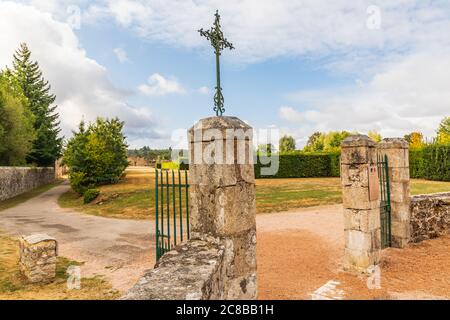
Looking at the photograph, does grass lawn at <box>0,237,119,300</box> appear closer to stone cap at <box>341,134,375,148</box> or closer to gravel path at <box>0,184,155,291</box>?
gravel path at <box>0,184,155,291</box>

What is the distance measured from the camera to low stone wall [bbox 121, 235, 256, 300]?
2564 millimetres

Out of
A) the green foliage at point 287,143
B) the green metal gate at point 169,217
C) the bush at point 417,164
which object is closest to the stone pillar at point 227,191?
the green metal gate at point 169,217

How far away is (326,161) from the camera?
31.5 m

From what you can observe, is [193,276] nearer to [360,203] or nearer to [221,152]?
[221,152]

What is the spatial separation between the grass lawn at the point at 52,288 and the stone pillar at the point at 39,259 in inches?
6.9

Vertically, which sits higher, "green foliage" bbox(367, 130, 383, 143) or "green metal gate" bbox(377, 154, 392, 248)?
"green foliage" bbox(367, 130, 383, 143)

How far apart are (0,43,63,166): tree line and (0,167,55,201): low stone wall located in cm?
145

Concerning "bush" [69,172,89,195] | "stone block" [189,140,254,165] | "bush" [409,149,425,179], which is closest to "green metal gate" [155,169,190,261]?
"stone block" [189,140,254,165]

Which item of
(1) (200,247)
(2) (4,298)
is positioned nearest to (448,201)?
(1) (200,247)

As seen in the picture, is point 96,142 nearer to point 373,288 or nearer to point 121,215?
point 121,215

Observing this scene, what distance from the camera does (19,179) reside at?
91.8 feet

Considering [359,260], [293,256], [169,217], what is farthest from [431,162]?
[169,217]

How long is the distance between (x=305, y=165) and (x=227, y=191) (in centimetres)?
2871

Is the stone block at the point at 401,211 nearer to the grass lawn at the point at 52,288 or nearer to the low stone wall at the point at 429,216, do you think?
the low stone wall at the point at 429,216
